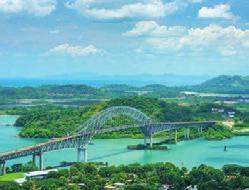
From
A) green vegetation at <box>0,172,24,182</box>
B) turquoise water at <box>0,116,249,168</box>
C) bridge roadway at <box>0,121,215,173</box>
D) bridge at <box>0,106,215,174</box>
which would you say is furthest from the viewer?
turquoise water at <box>0,116,249,168</box>

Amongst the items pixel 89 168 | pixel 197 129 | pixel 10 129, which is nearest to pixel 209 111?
pixel 197 129

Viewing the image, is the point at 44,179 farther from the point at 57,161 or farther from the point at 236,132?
the point at 236,132

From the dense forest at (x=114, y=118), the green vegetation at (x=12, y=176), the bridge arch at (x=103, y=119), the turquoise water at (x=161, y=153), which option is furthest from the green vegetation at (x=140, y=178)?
the dense forest at (x=114, y=118)

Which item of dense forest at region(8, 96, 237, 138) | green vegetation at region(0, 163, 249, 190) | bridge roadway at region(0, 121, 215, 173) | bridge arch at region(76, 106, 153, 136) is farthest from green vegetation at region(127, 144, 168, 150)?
green vegetation at region(0, 163, 249, 190)

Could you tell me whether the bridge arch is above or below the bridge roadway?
above

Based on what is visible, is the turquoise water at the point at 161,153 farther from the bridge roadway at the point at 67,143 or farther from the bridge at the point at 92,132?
the bridge at the point at 92,132

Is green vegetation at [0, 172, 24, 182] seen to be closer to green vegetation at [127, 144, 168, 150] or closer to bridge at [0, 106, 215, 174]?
bridge at [0, 106, 215, 174]

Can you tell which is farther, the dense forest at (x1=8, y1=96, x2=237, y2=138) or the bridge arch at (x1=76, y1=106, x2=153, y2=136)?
the dense forest at (x1=8, y1=96, x2=237, y2=138)
